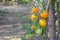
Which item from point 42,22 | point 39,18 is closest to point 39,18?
point 39,18

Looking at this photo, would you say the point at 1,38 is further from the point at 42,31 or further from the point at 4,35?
the point at 42,31

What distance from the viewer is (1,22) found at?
17.1 feet

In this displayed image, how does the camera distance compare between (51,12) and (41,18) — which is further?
(41,18)

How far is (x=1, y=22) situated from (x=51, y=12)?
4.02m

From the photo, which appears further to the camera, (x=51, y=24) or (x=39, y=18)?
(x=39, y=18)

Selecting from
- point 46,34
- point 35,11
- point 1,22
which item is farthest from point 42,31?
point 1,22

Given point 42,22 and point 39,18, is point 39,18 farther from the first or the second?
point 42,22

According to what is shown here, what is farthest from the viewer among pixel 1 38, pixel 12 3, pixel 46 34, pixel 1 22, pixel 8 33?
pixel 12 3

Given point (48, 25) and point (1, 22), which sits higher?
point (48, 25)

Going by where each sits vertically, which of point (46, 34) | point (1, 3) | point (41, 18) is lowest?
point (1, 3)

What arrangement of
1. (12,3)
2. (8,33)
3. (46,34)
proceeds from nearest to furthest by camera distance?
(46,34)
(8,33)
(12,3)

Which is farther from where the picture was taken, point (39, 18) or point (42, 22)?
point (39, 18)

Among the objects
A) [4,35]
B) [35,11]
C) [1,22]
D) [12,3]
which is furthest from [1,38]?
[12,3]

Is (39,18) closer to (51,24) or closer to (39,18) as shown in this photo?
(39,18)
